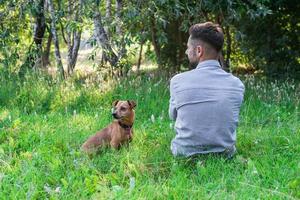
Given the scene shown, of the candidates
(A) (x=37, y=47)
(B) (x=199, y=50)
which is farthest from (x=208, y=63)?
(A) (x=37, y=47)

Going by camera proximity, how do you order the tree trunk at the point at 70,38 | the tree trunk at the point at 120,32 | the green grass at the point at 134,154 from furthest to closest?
the tree trunk at the point at 70,38
the tree trunk at the point at 120,32
the green grass at the point at 134,154

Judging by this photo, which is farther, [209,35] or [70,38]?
[70,38]

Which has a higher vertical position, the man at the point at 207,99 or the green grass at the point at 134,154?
the man at the point at 207,99

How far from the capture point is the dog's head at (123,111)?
5391mm

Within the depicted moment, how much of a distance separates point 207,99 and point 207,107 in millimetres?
76

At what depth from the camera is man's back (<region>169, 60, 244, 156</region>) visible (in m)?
4.47

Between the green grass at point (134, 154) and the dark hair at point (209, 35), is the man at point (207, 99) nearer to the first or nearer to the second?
the dark hair at point (209, 35)

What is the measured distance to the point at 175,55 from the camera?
45.3 ft

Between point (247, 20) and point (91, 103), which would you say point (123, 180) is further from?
point (247, 20)

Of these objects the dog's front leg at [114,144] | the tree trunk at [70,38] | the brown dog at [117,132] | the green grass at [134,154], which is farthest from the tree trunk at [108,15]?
the dog's front leg at [114,144]

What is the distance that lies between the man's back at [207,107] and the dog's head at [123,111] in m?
0.99

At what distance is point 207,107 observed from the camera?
4.47 metres

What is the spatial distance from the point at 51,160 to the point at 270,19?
27.8 ft

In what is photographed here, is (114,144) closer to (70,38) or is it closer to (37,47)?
(37,47)
